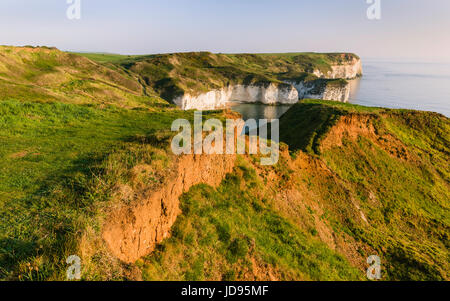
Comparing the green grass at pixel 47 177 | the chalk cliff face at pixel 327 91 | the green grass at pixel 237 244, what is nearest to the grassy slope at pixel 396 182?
the green grass at pixel 237 244

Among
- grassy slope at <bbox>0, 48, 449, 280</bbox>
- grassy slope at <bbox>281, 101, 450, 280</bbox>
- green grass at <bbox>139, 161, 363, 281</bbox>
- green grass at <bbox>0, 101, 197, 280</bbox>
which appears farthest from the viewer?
grassy slope at <bbox>281, 101, 450, 280</bbox>

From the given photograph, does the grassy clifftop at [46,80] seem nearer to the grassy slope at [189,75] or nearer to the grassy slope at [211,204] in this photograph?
the grassy slope at [211,204]

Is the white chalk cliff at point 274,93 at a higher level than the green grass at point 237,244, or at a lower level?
higher

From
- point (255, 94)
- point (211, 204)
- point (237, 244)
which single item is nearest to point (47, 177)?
point (211, 204)

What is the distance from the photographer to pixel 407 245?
19.6 metres

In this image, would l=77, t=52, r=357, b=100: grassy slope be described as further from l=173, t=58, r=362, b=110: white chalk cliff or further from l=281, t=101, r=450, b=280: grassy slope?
l=281, t=101, r=450, b=280: grassy slope

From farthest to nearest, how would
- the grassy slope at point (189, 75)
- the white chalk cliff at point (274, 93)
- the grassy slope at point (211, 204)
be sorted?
the white chalk cliff at point (274, 93)
the grassy slope at point (189, 75)
the grassy slope at point (211, 204)

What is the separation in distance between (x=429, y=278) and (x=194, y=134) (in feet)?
66.8

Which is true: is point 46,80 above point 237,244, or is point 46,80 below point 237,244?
above

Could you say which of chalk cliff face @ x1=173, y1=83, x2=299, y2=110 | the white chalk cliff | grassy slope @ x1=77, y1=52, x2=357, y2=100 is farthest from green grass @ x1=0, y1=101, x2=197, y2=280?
the white chalk cliff

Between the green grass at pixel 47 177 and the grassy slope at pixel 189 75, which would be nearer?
the green grass at pixel 47 177

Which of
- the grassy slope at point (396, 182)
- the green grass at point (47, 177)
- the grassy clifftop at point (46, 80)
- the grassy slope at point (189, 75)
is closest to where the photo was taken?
the green grass at point (47, 177)

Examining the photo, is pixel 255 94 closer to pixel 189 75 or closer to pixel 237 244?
pixel 189 75

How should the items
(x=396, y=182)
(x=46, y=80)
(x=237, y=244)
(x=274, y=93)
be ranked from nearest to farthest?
(x=237, y=244), (x=396, y=182), (x=46, y=80), (x=274, y=93)
